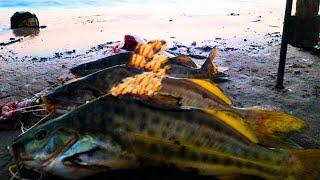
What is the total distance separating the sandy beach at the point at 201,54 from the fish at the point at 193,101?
0.69m

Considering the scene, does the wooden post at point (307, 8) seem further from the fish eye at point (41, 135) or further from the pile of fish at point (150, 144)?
the fish eye at point (41, 135)

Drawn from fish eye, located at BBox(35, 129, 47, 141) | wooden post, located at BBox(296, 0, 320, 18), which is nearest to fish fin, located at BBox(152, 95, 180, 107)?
fish eye, located at BBox(35, 129, 47, 141)

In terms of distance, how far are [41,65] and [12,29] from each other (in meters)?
5.77

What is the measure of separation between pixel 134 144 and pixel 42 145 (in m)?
0.59

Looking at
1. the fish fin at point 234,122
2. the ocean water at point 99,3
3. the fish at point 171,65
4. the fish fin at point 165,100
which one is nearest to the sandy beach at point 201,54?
the fish at point 171,65

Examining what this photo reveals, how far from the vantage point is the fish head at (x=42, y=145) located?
8.96ft

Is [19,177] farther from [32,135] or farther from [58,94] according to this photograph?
[58,94]

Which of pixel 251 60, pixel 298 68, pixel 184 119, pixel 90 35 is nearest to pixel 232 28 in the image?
pixel 90 35

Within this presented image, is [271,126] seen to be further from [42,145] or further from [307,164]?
[42,145]

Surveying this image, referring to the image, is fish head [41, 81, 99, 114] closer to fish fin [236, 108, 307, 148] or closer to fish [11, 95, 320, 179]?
fish [11, 95, 320, 179]

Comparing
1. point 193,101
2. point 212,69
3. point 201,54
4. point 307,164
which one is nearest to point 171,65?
point 212,69

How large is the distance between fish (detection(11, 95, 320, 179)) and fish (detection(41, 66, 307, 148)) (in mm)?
126

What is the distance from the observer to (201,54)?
335 inches

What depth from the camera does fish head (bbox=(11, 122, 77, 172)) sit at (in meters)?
2.73
